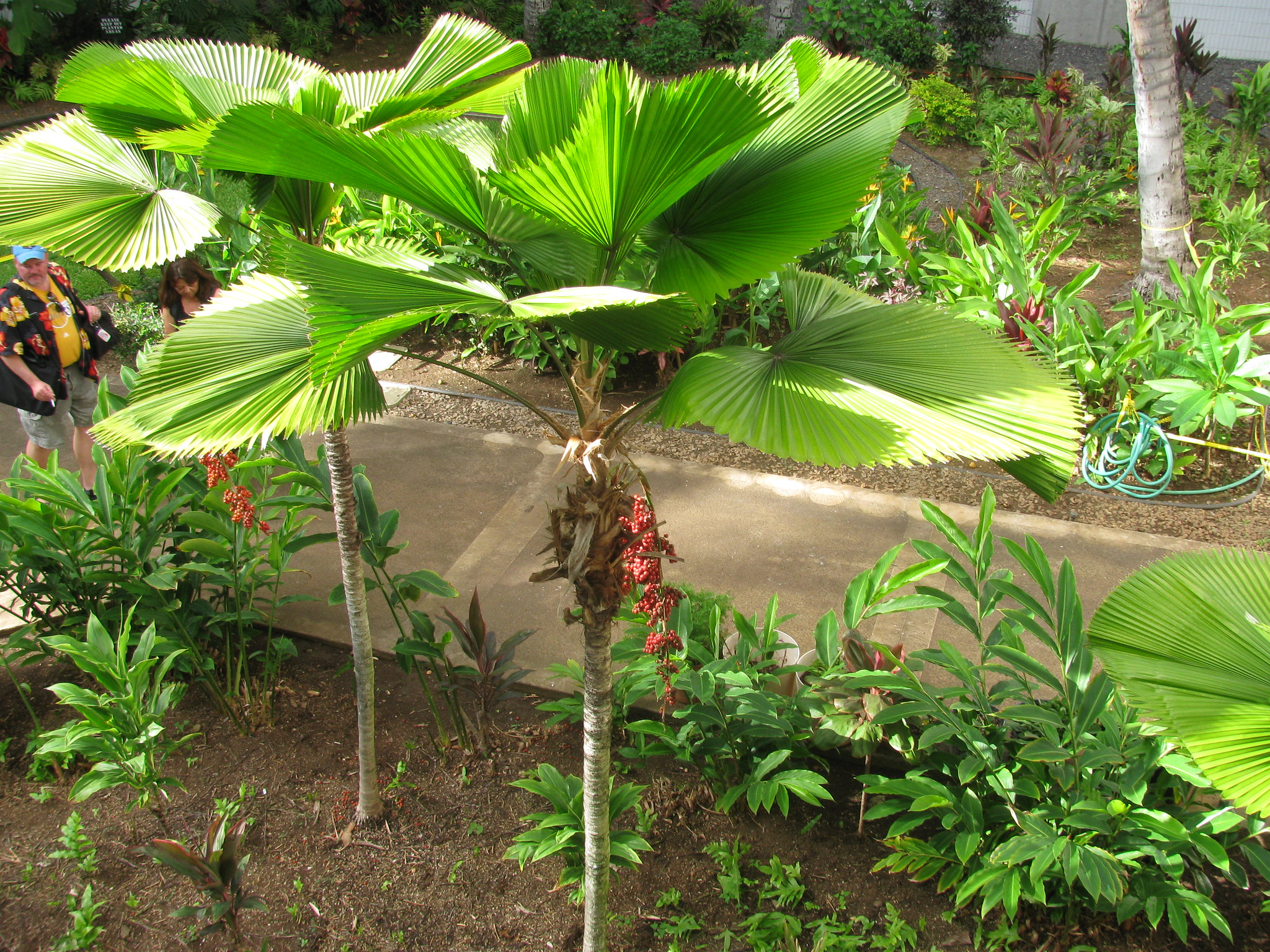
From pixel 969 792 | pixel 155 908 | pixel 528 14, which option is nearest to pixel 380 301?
pixel 969 792

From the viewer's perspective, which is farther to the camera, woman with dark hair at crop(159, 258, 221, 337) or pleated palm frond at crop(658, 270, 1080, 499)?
woman with dark hair at crop(159, 258, 221, 337)

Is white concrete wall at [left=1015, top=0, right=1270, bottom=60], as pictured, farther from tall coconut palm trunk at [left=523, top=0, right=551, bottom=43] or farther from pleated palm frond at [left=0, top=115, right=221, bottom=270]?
pleated palm frond at [left=0, top=115, right=221, bottom=270]

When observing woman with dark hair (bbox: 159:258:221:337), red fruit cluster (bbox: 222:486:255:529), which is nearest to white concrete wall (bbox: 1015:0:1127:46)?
woman with dark hair (bbox: 159:258:221:337)

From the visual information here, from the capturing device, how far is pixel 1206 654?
5.38ft

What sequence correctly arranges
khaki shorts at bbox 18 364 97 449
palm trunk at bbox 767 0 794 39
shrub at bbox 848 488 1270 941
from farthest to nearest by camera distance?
palm trunk at bbox 767 0 794 39 < khaki shorts at bbox 18 364 97 449 < shrub at bbox 848 488 1270 941

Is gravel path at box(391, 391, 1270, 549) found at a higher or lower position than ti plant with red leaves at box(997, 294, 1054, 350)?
lower

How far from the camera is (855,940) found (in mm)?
2490

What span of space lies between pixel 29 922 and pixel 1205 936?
10.7 feet

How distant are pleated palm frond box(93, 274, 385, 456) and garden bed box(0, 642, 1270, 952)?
1.60 metres

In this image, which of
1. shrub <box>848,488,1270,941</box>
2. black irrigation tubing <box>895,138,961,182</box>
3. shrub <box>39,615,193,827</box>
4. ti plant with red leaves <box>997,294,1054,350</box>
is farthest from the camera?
black irrigation tubing <box>895,138,961,182</box>

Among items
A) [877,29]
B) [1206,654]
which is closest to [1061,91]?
[877,29]

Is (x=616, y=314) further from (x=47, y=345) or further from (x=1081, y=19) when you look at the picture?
(x=1081, y=19)

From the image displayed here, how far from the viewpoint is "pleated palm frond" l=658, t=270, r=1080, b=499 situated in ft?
4.50

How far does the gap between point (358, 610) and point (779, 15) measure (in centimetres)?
1593
